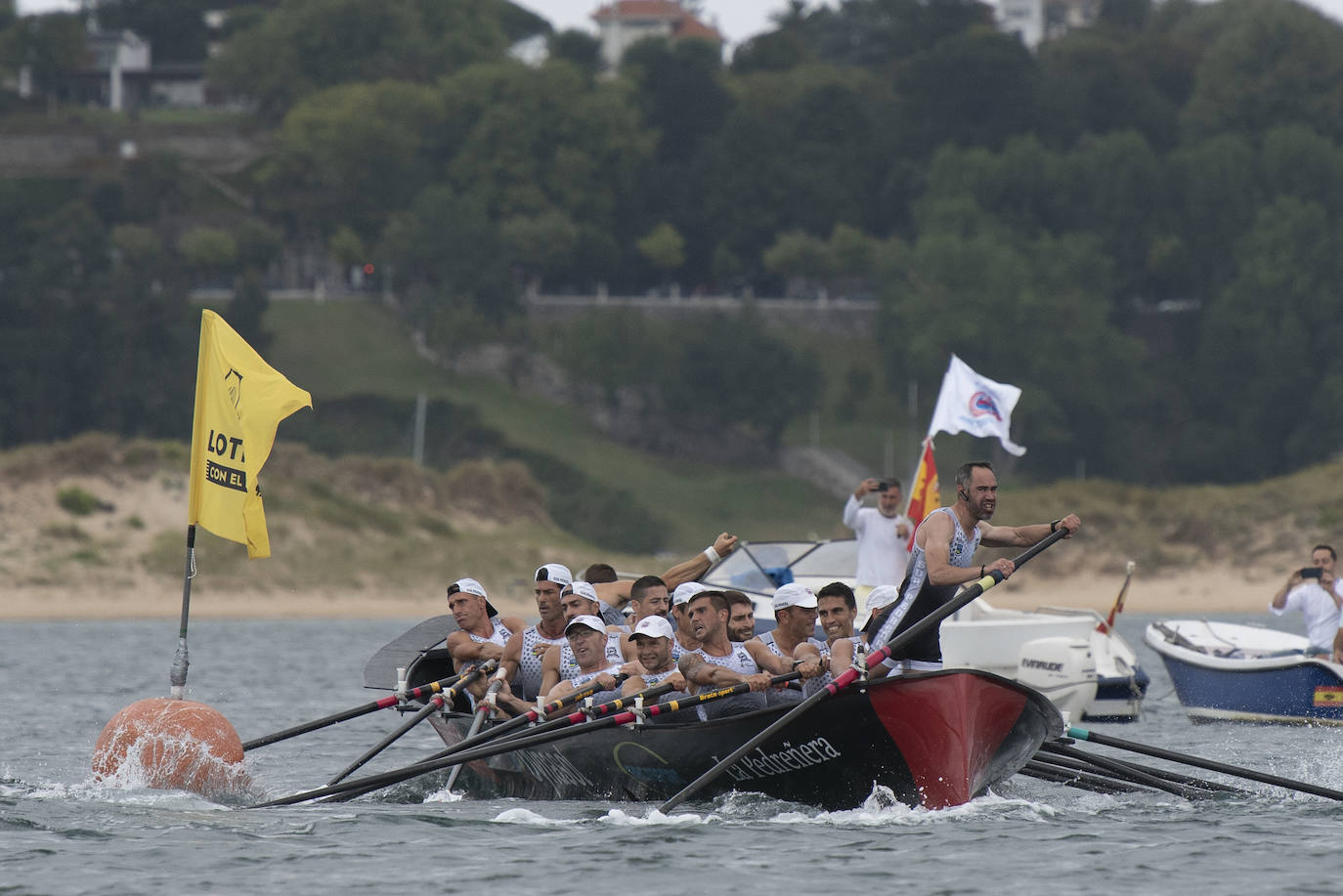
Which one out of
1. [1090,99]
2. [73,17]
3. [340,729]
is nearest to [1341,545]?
[340,729]

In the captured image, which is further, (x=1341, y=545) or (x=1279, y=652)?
(x=1341, y=545)

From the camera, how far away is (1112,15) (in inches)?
5787

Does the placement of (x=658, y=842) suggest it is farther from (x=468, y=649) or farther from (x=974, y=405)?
(x=974, y=405)

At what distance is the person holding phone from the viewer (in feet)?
70.1

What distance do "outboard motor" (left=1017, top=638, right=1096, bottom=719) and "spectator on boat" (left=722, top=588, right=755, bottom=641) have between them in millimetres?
8105

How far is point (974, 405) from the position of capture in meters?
23.5

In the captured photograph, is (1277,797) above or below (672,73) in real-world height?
below

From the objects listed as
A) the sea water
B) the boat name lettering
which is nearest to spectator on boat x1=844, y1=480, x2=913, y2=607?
the sea water

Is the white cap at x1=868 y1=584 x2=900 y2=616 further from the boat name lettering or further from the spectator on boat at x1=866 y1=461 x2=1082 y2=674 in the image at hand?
the boat name lettering

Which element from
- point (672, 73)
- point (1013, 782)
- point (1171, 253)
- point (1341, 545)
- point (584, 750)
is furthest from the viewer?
point (672, 73)

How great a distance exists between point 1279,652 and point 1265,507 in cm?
3405

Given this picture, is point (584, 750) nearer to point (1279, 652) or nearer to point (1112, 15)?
point (1279, 652)

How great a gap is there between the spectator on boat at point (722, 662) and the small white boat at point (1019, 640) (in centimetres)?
685

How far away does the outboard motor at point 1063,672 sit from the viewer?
72.3ft
